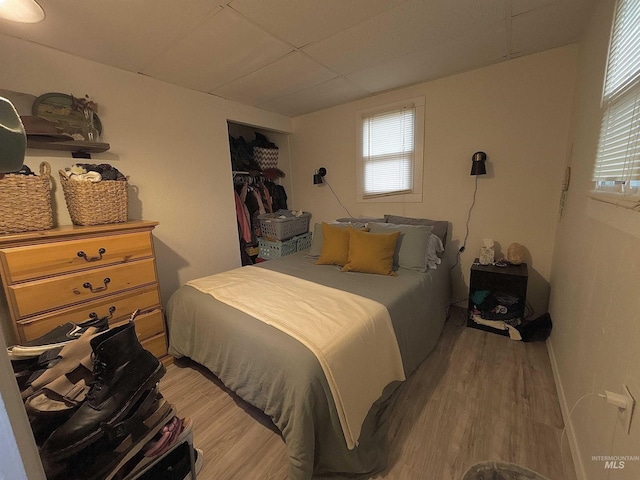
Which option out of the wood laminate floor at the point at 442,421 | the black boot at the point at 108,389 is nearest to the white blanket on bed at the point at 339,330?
the wood laminate floor at the point at 442,421

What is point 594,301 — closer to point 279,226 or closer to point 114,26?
point 279,226

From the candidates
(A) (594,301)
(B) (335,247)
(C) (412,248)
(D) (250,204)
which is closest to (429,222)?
(C) (412,248)

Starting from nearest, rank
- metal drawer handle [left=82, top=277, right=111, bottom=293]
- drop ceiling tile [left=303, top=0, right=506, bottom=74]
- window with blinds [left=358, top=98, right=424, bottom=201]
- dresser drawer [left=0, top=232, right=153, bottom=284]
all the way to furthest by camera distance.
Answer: dresser drawer [left=0, top=232, right=153, bottom=284] → drop ceiling tile [left=303, top=0, right=506, bottom=74] → metal drawer handle [left=82, top=277, right=111, bottom=293] → window with blinds [left=358, top=98, right=424, bottom=201]

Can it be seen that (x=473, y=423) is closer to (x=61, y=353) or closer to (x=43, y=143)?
(x=61, y=353)

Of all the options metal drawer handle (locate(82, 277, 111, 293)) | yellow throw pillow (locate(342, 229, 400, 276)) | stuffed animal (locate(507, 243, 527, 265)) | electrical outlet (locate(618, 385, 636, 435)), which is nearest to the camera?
electrical outlet (locate(618, 385, 636, 435))

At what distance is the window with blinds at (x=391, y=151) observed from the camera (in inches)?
108

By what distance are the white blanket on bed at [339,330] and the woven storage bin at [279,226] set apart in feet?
4.52

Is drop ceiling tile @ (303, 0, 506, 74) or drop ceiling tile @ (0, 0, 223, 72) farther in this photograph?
drop ceiling tile @ (303, 0, 506, 74)

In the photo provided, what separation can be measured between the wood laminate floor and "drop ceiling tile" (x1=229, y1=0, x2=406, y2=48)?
2315 mm

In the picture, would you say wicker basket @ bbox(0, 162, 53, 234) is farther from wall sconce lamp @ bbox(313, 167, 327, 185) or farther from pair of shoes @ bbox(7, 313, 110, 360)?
wall sconce lamp @ bbox(313, 167, 327, 185)

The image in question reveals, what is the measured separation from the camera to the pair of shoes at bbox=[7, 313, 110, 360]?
32.0 inches

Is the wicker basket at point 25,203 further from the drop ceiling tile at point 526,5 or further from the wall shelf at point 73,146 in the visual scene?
the drop ceiling tile at point 526,5

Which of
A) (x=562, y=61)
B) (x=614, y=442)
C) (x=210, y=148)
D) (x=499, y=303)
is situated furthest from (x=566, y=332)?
(x=210, y=148)

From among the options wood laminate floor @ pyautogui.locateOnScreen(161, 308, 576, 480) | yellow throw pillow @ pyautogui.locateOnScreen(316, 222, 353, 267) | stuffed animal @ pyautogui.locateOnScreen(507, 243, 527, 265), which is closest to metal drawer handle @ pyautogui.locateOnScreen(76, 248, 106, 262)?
wood laminate floor @ pyautogui.locateOnScreen(161, 308, 576, 480)
